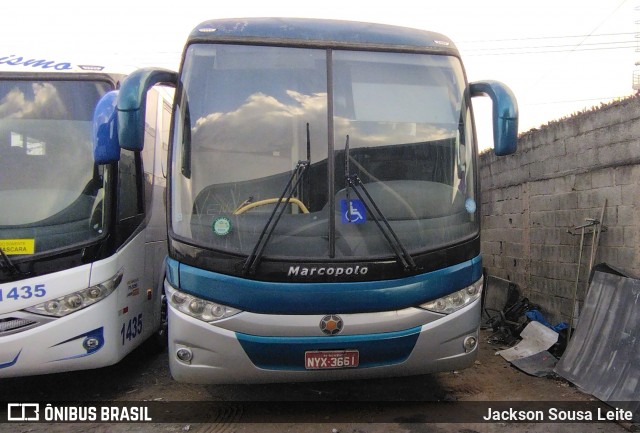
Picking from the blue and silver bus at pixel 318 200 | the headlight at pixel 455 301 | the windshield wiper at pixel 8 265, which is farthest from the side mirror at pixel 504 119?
the windshield wiper at pixel 8 265

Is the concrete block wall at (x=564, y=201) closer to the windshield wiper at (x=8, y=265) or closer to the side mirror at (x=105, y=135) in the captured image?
the side mirror at (x=105, y=135)

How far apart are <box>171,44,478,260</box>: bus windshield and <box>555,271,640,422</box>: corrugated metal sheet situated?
1573 mm

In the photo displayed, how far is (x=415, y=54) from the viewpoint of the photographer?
169 inches

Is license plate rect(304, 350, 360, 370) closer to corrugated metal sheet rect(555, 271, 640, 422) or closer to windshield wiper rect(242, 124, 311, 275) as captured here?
windshield wiper rect(242, 124, 311, 275)

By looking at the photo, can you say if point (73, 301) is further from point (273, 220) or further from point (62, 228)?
point (273, 220)

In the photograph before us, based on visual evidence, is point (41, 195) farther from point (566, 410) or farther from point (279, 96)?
point (566, 410)

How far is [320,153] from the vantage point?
393 centimetres

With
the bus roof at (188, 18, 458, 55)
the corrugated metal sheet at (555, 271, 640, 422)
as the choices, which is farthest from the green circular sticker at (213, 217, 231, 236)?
the corrugated metal sheet at (555, 271, 640, 422)

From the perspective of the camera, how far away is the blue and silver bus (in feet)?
12.1

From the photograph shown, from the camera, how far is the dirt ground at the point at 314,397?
13.0 feet

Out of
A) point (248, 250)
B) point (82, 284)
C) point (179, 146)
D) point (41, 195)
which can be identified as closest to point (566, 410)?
point (248, 250)

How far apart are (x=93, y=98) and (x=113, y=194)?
92 cm

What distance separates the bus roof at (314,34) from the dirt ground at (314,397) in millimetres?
2961

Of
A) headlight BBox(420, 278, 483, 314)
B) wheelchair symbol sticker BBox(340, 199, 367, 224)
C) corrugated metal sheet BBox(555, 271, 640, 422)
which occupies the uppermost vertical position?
wheelchair symbol sticker BBox(340, 199, 367, 224)
